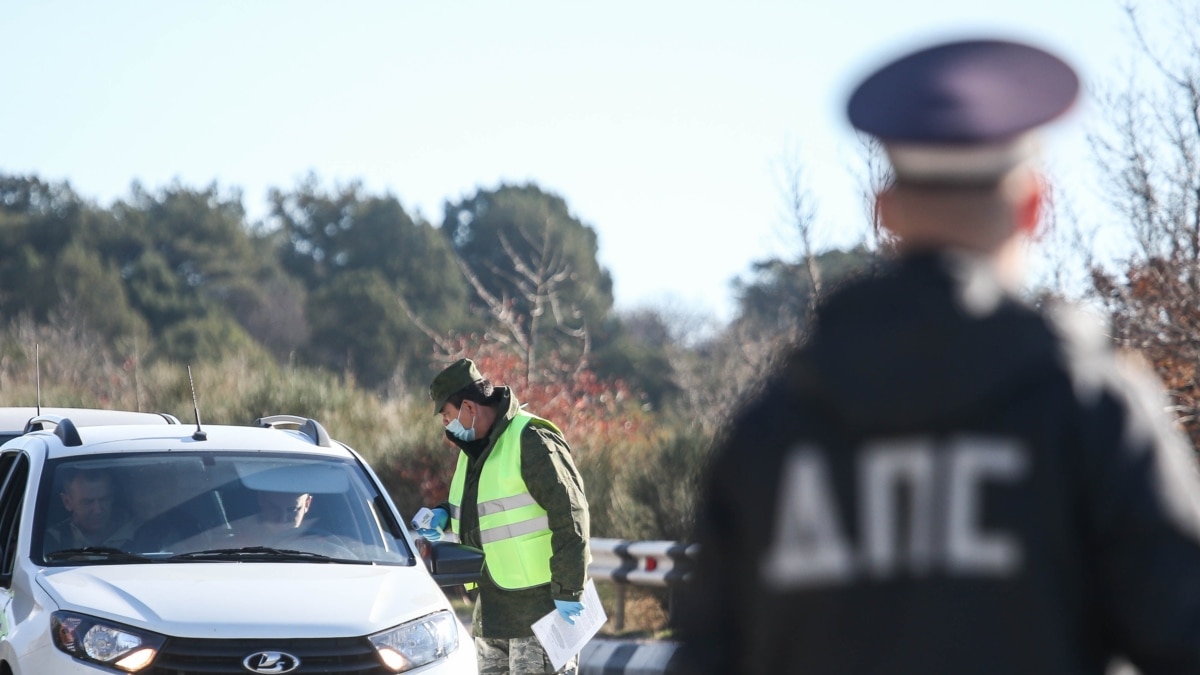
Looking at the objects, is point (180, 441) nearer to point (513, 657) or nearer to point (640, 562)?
point (513, 657)

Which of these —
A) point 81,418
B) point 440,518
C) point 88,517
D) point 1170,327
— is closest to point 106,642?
point 88,517

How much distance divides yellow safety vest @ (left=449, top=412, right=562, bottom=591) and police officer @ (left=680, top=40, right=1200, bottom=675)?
5.16 metres

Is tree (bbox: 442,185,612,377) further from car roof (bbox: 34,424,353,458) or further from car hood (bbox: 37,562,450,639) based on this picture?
car hood (bbox: 37,562,450,639)

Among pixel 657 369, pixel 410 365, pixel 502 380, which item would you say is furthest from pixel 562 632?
pixel 410 365

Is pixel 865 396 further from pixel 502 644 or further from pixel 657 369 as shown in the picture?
pixel 657 369

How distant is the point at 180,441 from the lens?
7449 mm

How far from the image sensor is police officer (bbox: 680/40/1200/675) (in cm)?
196

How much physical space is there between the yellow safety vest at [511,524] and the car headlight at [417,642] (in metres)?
0.66

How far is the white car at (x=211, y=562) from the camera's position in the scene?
20.1ft

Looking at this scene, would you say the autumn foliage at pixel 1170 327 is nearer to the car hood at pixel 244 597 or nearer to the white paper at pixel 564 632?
the white paper at pixel 564 632

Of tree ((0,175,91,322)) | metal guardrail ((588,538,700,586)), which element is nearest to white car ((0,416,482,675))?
metal guardrail ((588,538,700,586))

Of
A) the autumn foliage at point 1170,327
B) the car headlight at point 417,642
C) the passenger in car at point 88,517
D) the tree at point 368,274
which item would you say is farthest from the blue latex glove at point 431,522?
the tree at point 368,274

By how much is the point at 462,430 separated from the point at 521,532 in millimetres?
638

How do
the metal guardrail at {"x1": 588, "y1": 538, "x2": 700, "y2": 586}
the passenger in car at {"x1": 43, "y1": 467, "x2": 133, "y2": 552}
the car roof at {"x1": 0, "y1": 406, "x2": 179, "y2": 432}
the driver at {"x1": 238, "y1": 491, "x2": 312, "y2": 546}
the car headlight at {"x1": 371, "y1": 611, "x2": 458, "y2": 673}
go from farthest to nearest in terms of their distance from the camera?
the metal guardrail at {"x1": 588, "y1": 538, "x2": 700, "y2": 586} → the car roof at {"x1": 0, "y1": 406, "x2": 179, "y2": 432} → the driver at {"x1": 238, "y1": 491, "x2": 312, "y2": 546} → the passenger in car at {"x1": 43, "y1": 467, "x2": 133, "y2": 552} → the car headlight at {"x1": 371, "y1": 611, "x2": 458, "y2": 673}
